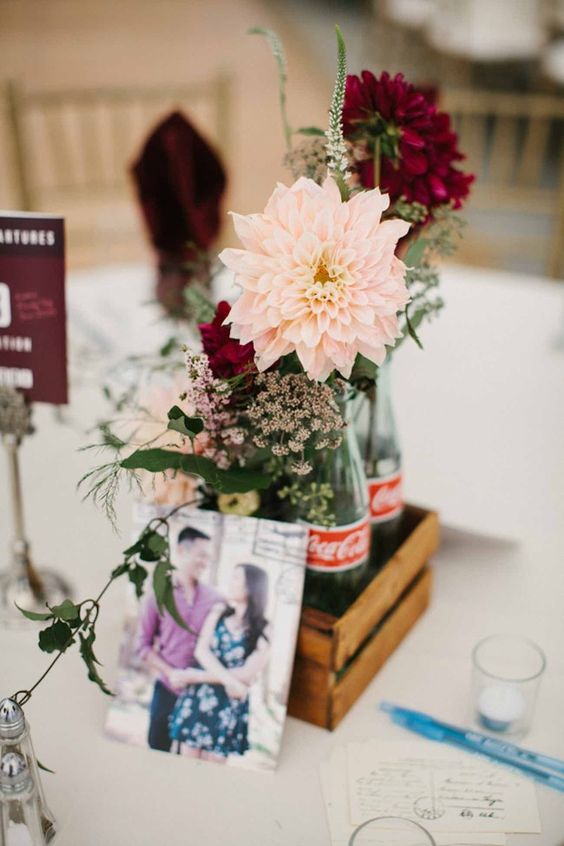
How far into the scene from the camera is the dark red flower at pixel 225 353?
2.30ft

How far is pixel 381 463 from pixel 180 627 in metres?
0.28

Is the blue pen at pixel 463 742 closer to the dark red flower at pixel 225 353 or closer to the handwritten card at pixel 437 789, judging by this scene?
the handwritten card at pixel 437 789

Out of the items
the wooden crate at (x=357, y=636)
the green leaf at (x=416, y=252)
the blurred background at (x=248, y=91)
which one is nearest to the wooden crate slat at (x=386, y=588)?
A: the wooden crate at (x=357, y=636)

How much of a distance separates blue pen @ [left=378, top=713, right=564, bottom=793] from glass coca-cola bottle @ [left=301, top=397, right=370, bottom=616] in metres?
0.13

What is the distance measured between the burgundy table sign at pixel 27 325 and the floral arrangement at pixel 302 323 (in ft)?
0.32

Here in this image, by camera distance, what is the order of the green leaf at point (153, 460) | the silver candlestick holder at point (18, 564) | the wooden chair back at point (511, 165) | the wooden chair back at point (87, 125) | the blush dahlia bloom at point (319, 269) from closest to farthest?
1. the blush dahlia bloom at point (319, 269)
2. the green leaf at point (153, 460)
3. the silver candlestick holder at point (18, 564)
4. the wooden chair back at point (87, 125)
5. the wooden chair back at point (511, 165)

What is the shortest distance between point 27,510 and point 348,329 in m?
0.71

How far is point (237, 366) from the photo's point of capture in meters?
0.70

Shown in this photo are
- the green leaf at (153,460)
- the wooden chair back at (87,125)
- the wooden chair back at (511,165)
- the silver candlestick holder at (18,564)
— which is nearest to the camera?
the green leaf at (153,460)

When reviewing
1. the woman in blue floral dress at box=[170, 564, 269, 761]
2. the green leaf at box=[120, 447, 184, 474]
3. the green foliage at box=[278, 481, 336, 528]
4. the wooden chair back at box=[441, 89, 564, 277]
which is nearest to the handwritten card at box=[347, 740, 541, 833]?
the woman in blue floral dress at box=[170, 564, 269, 761]

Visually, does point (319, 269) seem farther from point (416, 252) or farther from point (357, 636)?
point (357, 636)

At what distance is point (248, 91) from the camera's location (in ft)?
16.0

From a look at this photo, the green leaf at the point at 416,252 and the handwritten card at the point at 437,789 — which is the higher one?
the green leaf at the point at 416,252

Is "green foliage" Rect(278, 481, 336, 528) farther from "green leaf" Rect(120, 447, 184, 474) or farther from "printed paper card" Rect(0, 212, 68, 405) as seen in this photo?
"printed paper card" Rect(0, 212, 68, 405)
